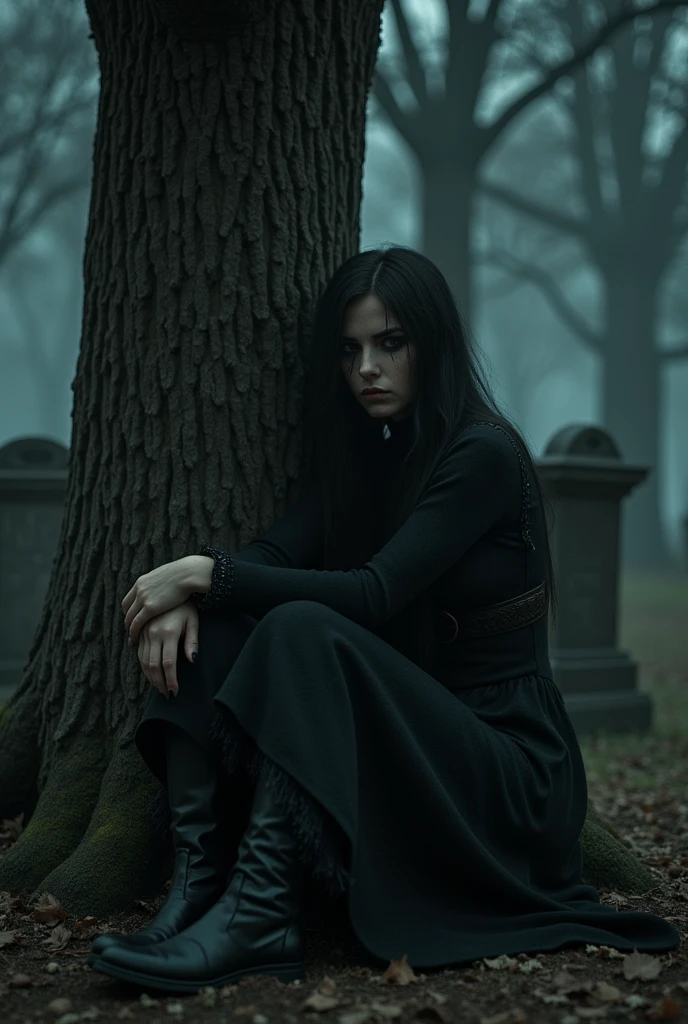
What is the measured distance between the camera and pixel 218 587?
288cm

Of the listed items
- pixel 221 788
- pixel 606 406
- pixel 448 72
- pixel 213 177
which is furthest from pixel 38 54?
pixel 221 788

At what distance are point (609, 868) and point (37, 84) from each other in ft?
60.1

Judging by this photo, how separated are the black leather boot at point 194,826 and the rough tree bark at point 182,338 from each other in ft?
1.91

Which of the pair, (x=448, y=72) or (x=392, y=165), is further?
(x=392, y=165)

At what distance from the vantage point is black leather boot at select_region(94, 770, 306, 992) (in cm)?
240

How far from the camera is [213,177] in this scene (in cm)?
344

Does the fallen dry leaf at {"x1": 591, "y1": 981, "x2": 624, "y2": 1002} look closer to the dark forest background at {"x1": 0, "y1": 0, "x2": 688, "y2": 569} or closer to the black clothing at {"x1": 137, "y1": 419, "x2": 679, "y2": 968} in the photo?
the black clothing at {"x1": 137, "y1": 419, "x2": 679, "y2": 968}

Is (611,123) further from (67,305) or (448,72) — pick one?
(67,305)

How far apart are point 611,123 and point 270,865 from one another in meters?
20.4

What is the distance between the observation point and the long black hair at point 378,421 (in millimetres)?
3205

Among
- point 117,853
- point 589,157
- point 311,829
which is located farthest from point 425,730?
point 589,157

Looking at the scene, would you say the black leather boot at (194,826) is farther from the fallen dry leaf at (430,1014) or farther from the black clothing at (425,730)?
the fallen dry leaf at (430,1014)

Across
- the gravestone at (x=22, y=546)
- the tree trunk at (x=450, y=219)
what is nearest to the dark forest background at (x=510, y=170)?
the tree trunk at (x=450, y=219)

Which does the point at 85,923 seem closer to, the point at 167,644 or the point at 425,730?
the point at 167,644
